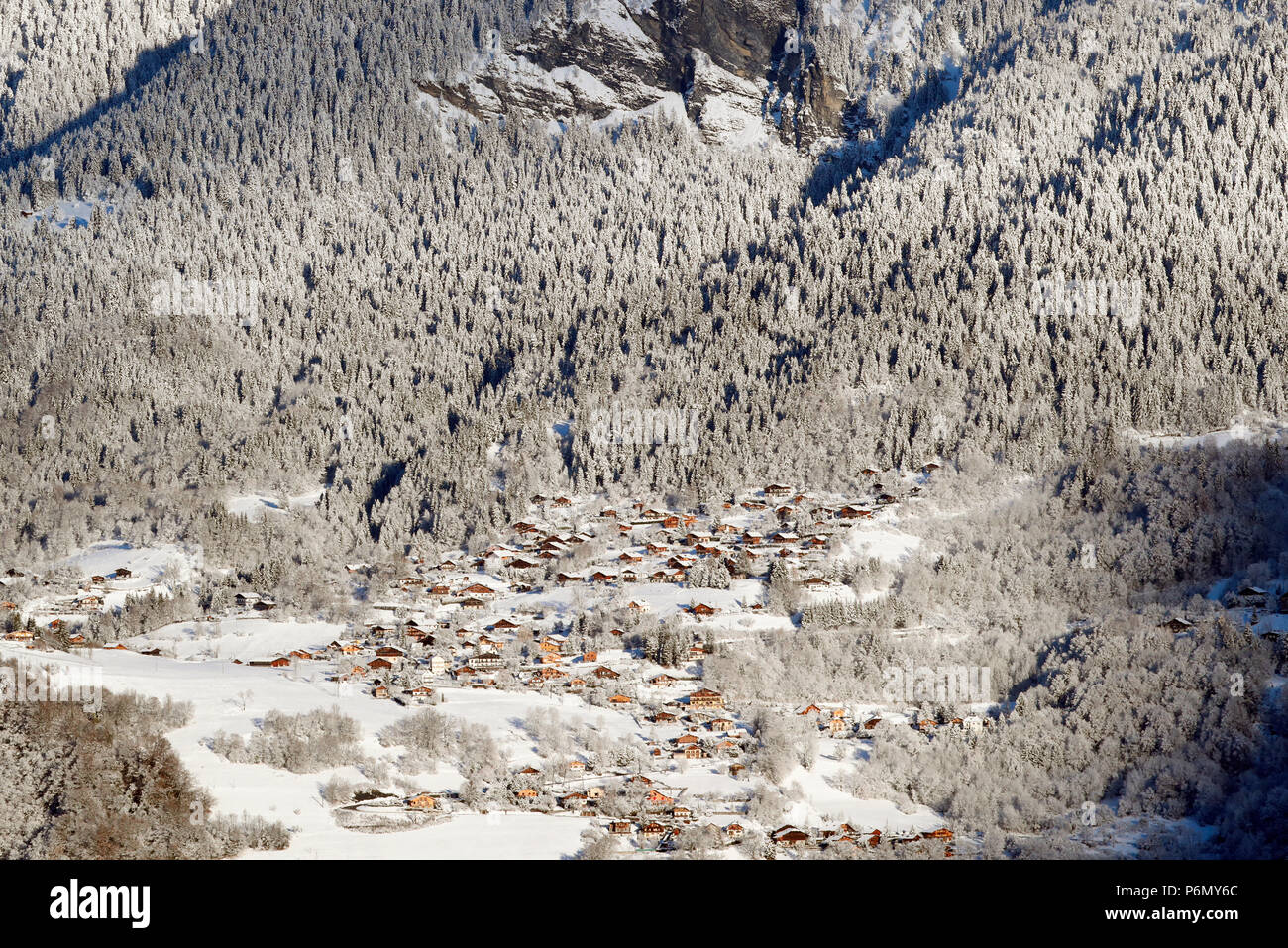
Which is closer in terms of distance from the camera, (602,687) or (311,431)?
(602,687)

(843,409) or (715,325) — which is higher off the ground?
(715,325)

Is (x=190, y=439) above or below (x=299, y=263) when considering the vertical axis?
below


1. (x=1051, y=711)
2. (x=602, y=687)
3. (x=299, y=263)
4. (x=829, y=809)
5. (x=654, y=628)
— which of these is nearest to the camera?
(x=829, y=809)

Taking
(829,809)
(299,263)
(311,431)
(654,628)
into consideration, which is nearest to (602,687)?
(654,628)

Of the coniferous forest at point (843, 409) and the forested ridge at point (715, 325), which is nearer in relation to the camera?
the coniferous forest at point (843, 409)

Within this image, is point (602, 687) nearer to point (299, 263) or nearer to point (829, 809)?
point (829, 809)

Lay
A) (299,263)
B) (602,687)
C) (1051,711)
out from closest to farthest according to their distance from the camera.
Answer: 1. (1051,711)
2. (602,687)
3. (299,263)

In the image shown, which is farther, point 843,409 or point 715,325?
point 715,325

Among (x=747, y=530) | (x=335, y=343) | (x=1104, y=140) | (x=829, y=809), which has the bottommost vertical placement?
(x=829, y=809)

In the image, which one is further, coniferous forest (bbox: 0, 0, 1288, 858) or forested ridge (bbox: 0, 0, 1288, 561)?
forested ridge (bbox: 0, 0, 1288, 561)
